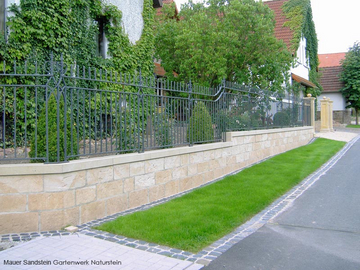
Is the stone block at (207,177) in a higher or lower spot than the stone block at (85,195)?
lower

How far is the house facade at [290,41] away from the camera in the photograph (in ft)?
84.8

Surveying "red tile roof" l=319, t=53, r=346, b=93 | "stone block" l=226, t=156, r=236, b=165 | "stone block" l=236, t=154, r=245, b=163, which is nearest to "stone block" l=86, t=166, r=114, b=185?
"stone block" l=226, t=156, r=236, b=165

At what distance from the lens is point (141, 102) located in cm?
714

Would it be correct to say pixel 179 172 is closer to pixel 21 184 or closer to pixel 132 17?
pixel 21 184

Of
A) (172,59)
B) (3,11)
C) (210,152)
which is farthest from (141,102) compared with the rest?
(172,59)

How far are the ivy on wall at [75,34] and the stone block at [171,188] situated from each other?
16.4ft

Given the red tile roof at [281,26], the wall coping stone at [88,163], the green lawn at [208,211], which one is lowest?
the green lawn at [208,211]

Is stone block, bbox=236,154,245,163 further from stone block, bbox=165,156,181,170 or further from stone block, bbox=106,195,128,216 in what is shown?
stone block, bbox=106,195,128,216

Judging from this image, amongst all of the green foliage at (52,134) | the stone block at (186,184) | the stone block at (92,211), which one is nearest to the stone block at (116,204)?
the stone block at (92,211)

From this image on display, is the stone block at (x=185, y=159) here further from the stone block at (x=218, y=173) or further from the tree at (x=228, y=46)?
the tree at (x=228, y=46)

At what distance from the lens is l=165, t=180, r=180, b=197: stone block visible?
24.7 ft

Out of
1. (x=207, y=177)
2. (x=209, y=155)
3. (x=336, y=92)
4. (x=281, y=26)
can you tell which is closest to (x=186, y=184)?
(x=207, y=177)

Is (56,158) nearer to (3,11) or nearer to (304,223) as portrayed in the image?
(304,223)

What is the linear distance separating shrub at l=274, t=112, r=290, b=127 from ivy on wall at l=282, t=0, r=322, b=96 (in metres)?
10.6
